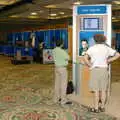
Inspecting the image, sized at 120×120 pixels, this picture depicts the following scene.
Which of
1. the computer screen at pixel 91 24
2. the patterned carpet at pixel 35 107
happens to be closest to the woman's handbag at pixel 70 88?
the patterned carpet at pixel 35 107

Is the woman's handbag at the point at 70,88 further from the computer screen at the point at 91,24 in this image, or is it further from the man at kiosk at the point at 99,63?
the man at kiosk at the point at 99,63

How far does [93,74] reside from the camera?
6.34m

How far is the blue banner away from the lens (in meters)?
7.89

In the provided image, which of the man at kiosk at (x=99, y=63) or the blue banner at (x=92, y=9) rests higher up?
the blue banner at (x=92, y=9)

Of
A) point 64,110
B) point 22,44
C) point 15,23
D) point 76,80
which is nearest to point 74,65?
point 76,80

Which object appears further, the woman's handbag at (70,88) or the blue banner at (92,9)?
the woman's handbag at (70,88)

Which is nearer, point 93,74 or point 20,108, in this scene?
point 93,74

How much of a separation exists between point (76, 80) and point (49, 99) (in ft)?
2.93

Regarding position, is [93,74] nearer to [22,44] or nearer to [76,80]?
[76,80]

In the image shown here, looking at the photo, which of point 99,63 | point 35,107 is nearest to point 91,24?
point 99,63

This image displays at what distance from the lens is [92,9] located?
314 inches

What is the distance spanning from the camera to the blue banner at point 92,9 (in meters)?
7.89

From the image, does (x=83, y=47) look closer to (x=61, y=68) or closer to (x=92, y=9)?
(x=92, y=9)

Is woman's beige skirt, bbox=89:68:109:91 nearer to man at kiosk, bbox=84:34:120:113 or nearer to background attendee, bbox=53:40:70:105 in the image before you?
man at kiosk, bbox=84:34:120:113
